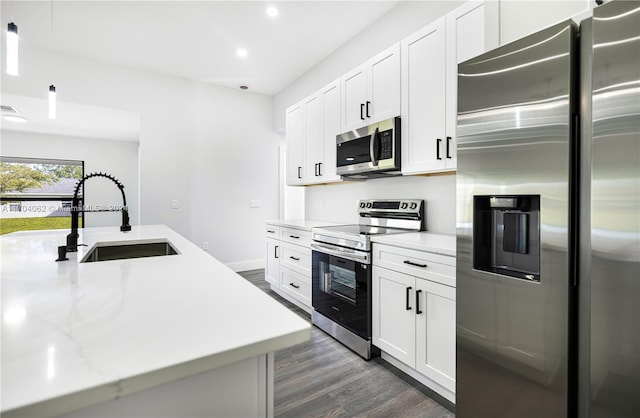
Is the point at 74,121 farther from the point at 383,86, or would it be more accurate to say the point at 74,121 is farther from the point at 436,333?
the point at 436,333

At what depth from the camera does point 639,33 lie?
98 centimetres


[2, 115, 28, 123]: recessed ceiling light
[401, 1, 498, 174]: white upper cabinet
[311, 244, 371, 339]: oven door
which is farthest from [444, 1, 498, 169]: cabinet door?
[2, 115, 28, 123]: recessed ceiling light

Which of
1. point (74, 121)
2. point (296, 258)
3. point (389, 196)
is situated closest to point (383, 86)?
point (389, 196)

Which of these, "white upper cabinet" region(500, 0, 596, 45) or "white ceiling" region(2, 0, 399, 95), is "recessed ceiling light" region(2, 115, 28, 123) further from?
"white upper cabinet" region(500, 0, 596, 45)

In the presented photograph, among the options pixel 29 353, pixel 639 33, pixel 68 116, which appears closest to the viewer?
pixel 29 353

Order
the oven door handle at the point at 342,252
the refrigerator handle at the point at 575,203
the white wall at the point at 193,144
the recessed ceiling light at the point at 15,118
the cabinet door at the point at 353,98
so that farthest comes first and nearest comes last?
the recessed ceiling light at the point at 15,118
the white wall at the point at 193,144
the cabinet door at the point at 353,98
the oven door handle at the point at 342,252
the refrigerator handle at the point at 575,203

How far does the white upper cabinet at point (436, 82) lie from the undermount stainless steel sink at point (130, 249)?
6.03 ft

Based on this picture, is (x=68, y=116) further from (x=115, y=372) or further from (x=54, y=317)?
(x=115, y=372)

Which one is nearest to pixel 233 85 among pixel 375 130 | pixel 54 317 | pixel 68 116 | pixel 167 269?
pixel 68 116

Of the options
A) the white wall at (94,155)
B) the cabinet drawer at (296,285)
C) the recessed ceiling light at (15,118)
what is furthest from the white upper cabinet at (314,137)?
the recessed ceiling light at (15,118)

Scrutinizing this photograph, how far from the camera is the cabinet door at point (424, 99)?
6.82 ft

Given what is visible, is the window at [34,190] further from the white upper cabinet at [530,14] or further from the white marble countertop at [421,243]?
the white upper cabinet at [530,14]

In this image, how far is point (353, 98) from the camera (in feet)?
9.45

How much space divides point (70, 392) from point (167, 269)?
0.80m
